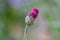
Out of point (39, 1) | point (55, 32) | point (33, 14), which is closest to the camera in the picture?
point (33, 14)

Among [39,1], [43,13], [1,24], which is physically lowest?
[1,24]

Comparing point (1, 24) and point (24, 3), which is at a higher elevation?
point (24, 3)

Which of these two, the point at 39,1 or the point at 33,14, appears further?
the point at 39,1

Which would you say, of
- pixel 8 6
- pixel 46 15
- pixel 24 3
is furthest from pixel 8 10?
pixel 46 15

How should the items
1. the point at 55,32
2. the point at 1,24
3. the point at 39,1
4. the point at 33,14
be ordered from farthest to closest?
the point at 39,1 → the point at 55,32 → the point at 1,24 → the point at 33,14

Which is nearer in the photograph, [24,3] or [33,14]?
[33,14]

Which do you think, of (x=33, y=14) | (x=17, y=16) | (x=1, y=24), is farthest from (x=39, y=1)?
(x=33, y=14)

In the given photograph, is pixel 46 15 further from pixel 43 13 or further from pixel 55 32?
pixel 55 32

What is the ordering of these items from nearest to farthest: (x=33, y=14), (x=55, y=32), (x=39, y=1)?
(x=33, y=14) < (x=55, y=32) < (x=39, y=1)

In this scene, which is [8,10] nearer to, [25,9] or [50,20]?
[25,9]
